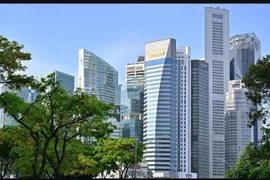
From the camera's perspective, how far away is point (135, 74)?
4668 inches

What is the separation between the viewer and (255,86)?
64.6 feet

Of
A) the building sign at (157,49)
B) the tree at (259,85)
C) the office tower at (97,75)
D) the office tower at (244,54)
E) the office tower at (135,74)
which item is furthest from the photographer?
the office tower at (244,54)

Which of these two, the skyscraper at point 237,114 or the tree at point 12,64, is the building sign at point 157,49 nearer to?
the skyscraper at point 237,114

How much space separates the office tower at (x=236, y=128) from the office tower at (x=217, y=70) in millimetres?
1527

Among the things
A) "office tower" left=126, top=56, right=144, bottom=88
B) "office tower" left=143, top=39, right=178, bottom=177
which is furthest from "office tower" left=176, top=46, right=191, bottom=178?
"office tower" left=126, top=56, right=144, bottom=88

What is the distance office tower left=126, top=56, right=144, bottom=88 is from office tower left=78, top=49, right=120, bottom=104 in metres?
4.77

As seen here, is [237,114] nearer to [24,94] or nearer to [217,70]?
[217,70]

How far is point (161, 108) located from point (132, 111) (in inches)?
235

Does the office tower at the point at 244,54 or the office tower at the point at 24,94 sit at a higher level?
the office tower at the point at 244,54

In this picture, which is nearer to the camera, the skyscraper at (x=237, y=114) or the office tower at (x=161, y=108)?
the office tower at (x=161, y=108)

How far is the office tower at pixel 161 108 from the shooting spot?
95438 millimetres

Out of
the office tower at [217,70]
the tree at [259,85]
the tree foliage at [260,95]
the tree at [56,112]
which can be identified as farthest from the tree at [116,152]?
the office tower at [217,70]

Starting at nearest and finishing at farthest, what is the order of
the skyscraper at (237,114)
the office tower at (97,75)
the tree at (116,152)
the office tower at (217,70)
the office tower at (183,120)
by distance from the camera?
the tree at (116,152) → the office tower at (183,120) → the office tower at (97,75) → the skyscraper at (237,114) → the office tower at (217,70)

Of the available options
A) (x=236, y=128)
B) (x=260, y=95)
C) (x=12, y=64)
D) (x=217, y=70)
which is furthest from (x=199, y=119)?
(x=12, y=64)
